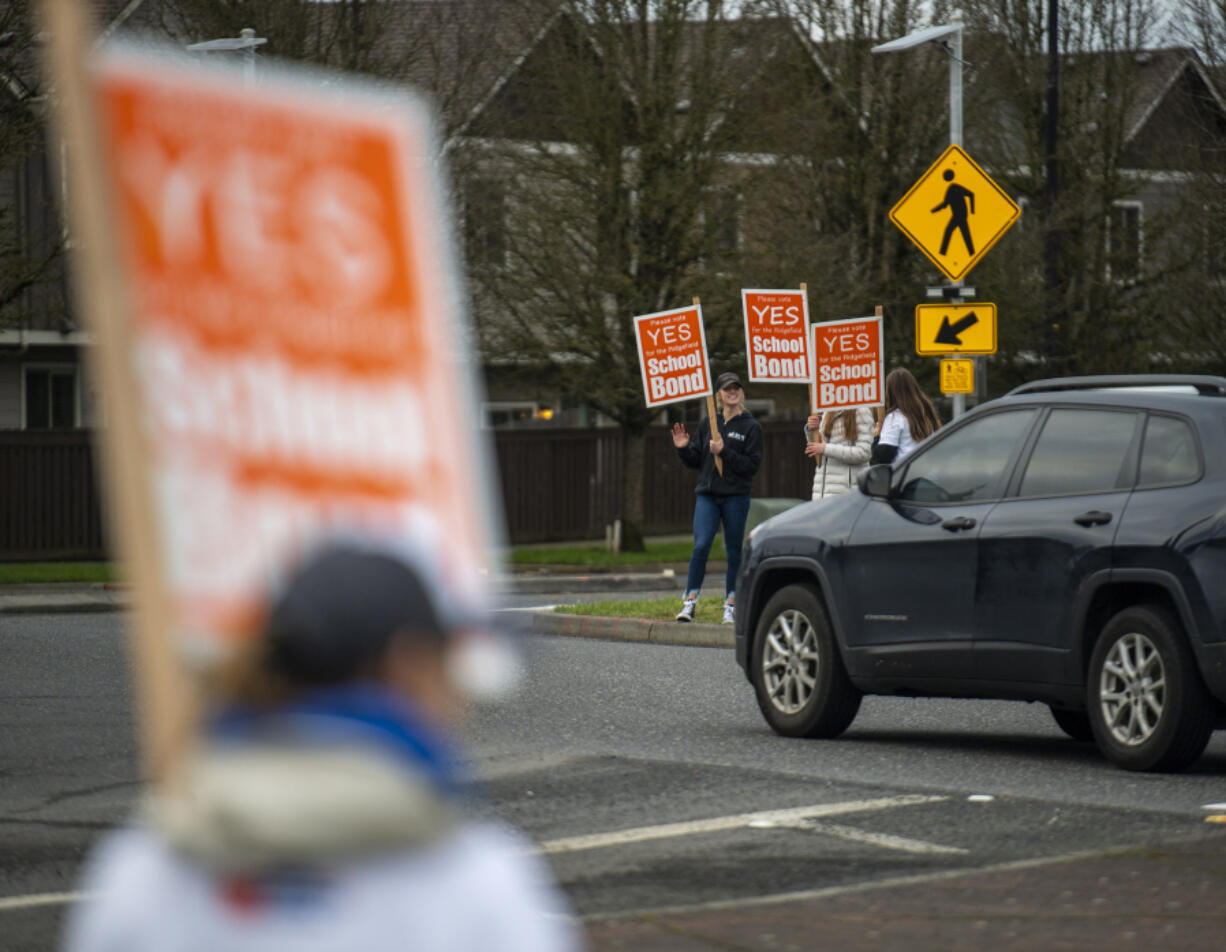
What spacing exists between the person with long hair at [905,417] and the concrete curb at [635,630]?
79.6 inches

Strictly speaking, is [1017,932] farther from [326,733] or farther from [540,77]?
[540,77]

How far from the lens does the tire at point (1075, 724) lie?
10.6 meters

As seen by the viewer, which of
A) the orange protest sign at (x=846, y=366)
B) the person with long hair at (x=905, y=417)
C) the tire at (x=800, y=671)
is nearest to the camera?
the tire at (x=800, y=671)

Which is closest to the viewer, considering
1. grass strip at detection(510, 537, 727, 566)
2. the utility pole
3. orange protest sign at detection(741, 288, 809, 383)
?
orange protest sign at detection(741, 288, 809, 383)

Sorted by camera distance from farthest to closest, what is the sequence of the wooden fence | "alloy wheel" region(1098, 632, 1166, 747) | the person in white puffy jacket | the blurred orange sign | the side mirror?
1. the wooden fence
2. the person in white puffy jacket
3. the side mirror
4. "alloy wheel" region(1098, 632, 1166, 747)
5. the blurred orange sign

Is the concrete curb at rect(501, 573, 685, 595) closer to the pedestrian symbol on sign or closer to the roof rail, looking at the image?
the pedestrian symbol on sign

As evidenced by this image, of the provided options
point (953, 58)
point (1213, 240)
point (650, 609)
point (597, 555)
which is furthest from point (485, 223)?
point (650, 609)

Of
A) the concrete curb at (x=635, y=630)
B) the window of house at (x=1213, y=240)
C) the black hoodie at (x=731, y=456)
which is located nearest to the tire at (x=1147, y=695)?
the concrete curb at (x=635, y=630)

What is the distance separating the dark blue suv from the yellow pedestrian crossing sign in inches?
326

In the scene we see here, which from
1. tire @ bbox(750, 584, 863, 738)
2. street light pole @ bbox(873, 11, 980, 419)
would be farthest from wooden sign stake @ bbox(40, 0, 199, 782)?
street light pole @ bbox(873, 11, 980, 419)

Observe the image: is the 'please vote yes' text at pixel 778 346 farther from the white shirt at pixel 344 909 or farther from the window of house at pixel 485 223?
the white shirt at pixel 344 909

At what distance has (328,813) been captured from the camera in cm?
184

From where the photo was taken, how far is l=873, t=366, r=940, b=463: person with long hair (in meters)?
14.4

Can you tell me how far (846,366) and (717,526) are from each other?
8.06 feet
